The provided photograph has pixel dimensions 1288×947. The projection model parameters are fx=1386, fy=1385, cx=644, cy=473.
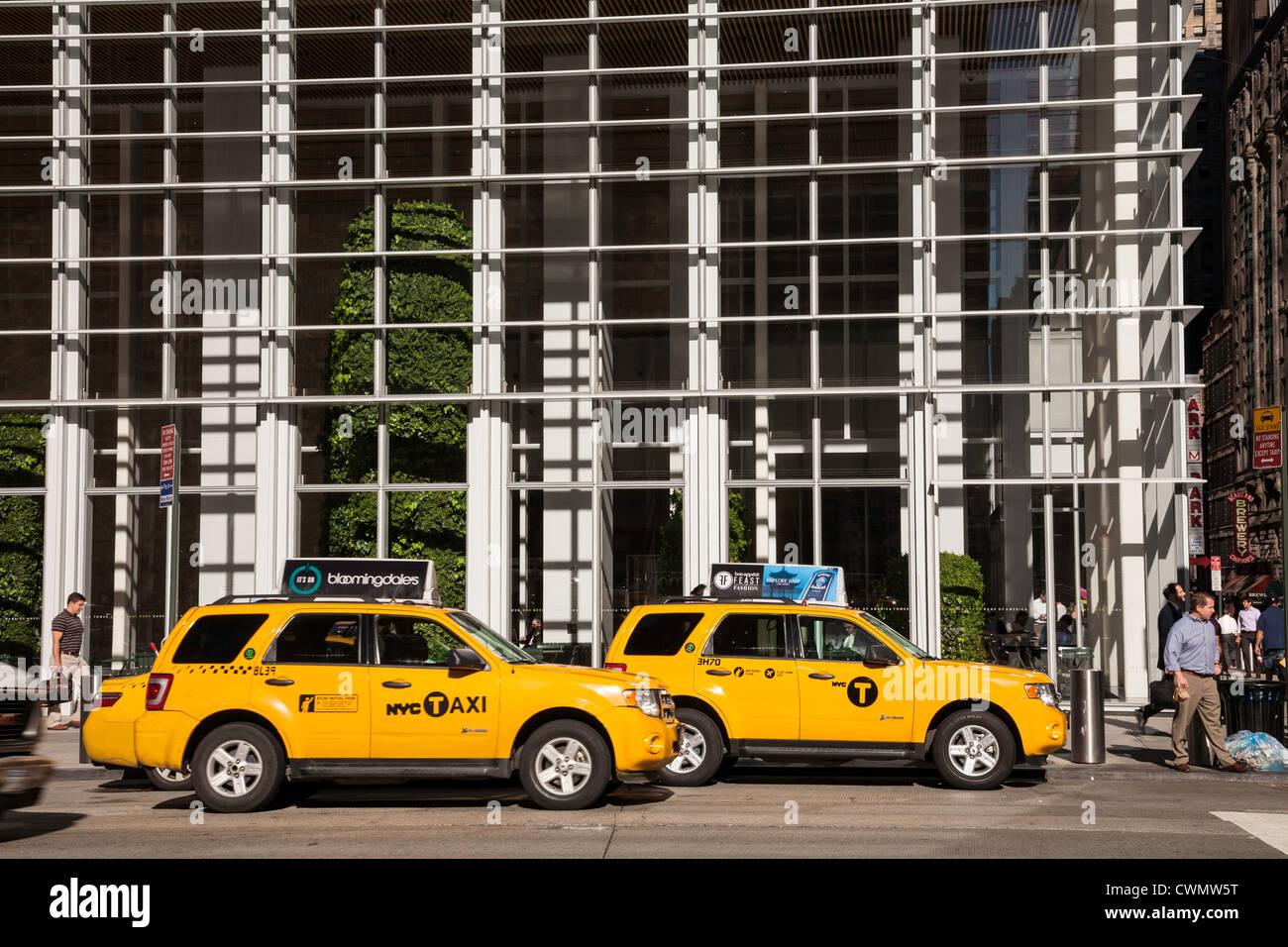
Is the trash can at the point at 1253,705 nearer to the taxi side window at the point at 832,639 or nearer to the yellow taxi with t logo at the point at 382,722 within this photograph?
the taxi side window at the point at 832,639

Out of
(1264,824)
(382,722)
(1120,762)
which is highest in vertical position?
(382,722)

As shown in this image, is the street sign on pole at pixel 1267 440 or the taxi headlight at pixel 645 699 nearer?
the taxi headlight at pixel 645 699

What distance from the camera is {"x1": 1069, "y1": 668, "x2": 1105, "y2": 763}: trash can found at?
48.9ft

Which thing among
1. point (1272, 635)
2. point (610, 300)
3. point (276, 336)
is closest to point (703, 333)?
point (610, 300)

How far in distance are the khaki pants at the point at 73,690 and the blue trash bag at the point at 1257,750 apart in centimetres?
1463

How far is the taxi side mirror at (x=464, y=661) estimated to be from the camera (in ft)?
38.2

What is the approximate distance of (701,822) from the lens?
11.0 m

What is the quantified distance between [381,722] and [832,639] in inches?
172

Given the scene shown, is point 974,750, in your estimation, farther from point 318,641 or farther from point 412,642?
point 318,641

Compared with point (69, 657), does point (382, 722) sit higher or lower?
higher

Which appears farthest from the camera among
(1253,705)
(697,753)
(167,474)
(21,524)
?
(21,524)

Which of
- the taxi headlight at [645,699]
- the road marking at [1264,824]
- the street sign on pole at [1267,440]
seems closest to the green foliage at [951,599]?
the street sign on pole at [1267,440]
